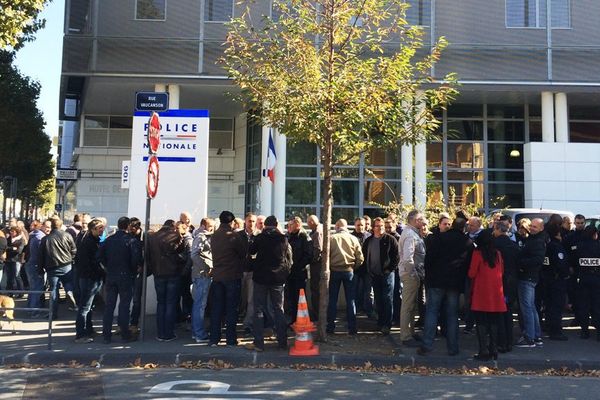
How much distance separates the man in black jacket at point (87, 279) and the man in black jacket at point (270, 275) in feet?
8.14

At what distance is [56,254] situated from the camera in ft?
30.4

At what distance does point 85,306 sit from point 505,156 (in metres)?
18.4

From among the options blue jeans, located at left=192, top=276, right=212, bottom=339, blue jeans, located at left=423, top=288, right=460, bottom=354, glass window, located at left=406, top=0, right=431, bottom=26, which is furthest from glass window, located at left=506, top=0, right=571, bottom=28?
blue jeans, located at left=192, top=276, right=212, bottom=339

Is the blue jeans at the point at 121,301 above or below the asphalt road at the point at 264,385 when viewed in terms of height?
above

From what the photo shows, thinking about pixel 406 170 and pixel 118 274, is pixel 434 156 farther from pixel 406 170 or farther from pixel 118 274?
pixel 118 274

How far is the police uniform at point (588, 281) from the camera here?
8.73 m

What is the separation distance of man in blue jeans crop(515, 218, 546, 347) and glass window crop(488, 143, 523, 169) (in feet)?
48.4

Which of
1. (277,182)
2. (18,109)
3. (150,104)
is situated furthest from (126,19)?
(150,104)

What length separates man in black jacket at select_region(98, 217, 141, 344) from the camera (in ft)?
26.9

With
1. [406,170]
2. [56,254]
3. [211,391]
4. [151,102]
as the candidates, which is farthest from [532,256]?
[406,170]

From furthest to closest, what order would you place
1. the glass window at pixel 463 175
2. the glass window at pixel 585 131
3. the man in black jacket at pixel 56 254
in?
the glass window at pixel 585 131 < the glass window at pixel 463 175 < the man in black jacket at pixel 56 254

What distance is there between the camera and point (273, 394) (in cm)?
609

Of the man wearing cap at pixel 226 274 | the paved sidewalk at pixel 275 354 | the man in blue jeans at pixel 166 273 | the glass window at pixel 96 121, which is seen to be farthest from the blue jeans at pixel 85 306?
the glass window at pixel 96 121

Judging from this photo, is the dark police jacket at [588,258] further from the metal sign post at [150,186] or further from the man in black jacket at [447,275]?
the metal sign post at [150,186]
